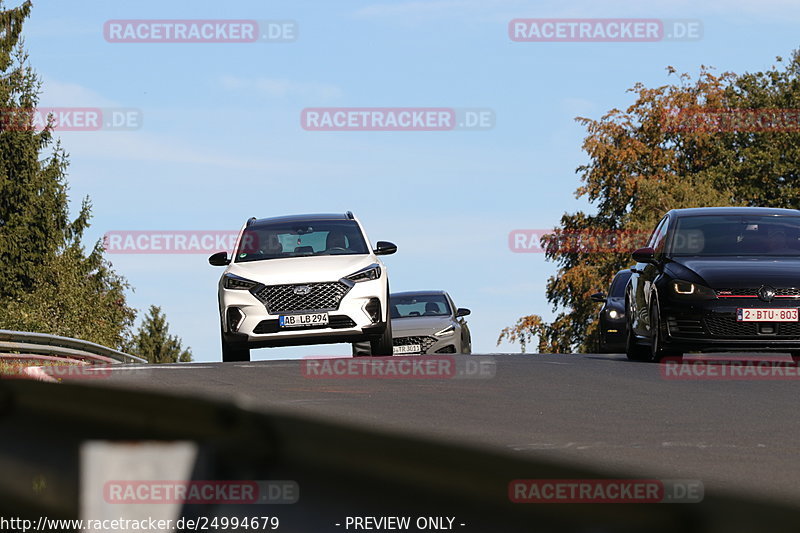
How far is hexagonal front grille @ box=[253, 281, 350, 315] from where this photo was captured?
17781 millimetres

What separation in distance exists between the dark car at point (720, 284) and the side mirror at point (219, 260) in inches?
218

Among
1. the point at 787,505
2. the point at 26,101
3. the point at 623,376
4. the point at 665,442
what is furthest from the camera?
the point at 26,101

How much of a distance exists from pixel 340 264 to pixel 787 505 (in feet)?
52.6

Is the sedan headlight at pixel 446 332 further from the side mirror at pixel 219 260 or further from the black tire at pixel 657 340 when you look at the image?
the black tire at pixel 657 340

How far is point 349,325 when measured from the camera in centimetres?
1786

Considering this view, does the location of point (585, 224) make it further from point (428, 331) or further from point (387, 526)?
point (387, 526)

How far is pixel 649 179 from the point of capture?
56.2m

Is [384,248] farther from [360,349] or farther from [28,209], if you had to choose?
[28,209]

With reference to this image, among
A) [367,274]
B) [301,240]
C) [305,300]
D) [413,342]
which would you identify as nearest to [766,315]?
[367,274]

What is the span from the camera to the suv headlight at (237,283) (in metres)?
18.0

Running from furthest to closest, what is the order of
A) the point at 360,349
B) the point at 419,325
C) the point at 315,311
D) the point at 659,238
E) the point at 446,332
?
1. the point at 446,332
2. the point at 419,325
3. the point at 360,349
4. the point at 315,311
5. the point at 659,238

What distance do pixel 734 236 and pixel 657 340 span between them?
5.94ft

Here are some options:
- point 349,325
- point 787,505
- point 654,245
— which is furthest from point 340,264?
point 787,505

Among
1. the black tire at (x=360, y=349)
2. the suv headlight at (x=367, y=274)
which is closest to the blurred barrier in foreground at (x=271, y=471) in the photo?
the suv headlight at (x=367, y=274)
